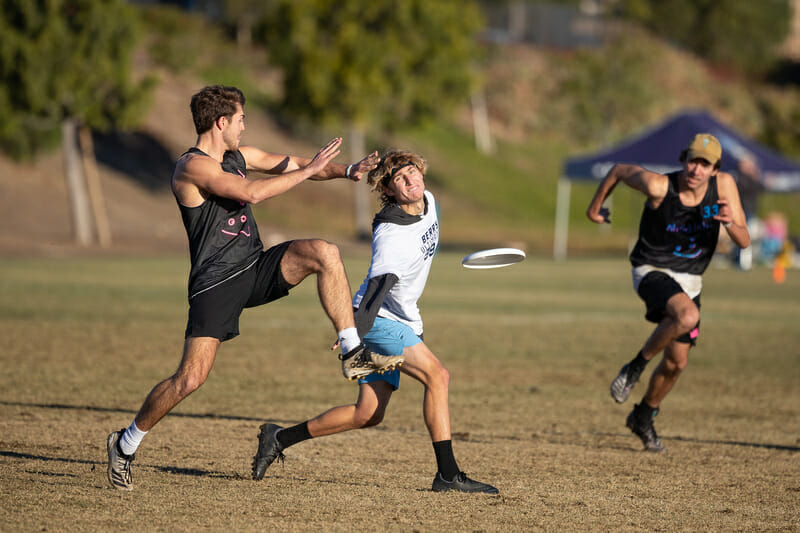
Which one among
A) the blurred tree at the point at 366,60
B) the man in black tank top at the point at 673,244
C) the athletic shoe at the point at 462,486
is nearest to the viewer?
the athletic shoe at the point at 462,486

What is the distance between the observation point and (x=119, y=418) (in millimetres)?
8812

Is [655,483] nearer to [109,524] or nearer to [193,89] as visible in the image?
[109,524]

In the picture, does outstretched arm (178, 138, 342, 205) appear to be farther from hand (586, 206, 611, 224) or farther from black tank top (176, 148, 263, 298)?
hand (586, 206, 611, 224)

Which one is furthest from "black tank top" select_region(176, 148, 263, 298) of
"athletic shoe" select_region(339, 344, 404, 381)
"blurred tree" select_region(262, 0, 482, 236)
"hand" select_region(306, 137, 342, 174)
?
"blurred tree" select_region(262, 0, 482, 236)

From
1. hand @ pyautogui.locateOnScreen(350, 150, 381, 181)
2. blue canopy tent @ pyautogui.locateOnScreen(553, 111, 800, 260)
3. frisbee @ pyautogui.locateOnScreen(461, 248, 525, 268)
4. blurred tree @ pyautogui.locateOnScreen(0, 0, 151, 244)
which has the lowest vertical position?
frisbee @ pyautogui.locateOnScreen(461, 248, 525, 268)

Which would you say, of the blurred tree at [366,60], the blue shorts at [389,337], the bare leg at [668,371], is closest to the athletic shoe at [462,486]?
the blue shorts at [389,337]

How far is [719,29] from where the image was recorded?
303ft

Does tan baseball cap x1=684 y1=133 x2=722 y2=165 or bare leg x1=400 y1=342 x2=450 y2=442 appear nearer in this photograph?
bare leg x1=400 y1=342 x2=450 y2=442

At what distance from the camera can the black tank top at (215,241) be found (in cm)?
636

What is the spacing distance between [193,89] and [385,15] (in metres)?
11.4

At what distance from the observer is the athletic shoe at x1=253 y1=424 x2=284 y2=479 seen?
21.8 feet

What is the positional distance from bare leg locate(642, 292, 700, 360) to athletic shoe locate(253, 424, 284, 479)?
2944 millimetres

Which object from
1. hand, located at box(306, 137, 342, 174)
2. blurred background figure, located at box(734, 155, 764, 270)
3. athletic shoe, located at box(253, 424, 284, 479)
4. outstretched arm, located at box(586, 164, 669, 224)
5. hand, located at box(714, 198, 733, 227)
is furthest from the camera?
blurred background figure, located at box(734, 155, 764, 270)

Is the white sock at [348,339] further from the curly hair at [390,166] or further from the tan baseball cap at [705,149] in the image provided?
the tan baseball cap at [705,149]
